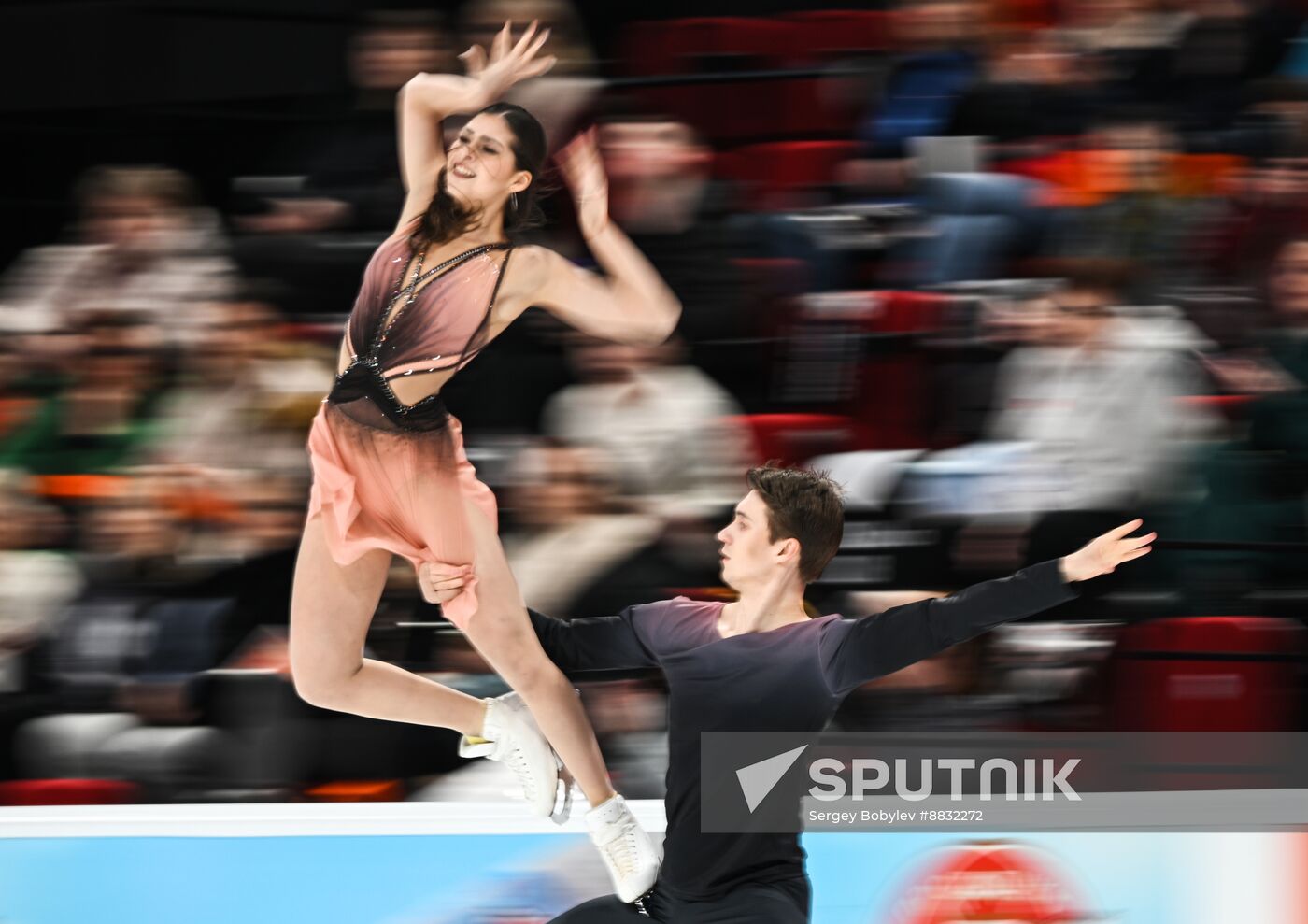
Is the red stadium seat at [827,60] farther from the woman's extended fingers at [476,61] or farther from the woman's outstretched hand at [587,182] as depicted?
the woman's extended fingers at [476,61]

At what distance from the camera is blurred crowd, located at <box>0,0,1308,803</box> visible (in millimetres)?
4113

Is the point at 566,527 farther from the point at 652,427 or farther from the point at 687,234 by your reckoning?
the point at 687,234

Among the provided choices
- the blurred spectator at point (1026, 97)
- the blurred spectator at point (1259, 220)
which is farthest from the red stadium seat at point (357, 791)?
the blurred spectator at point (1259, 220)

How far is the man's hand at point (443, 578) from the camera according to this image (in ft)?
11.5

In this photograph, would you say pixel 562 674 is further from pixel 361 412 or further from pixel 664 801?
pixel 361 412

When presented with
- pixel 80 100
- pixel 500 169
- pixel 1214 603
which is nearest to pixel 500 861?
pixel 500 169

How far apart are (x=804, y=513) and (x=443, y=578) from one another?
791 mm

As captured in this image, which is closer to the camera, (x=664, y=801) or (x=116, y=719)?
(x=664, y=801)

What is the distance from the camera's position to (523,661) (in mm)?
3541

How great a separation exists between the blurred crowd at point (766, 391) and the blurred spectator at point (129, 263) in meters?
0.01

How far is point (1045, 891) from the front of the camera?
12.6 feet

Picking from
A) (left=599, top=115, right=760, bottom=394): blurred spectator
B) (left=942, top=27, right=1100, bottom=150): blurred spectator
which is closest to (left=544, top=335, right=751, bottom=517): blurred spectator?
(left=599, top=115, right=760, bottom=394): blurred spectator

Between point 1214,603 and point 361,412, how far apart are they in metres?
2.17

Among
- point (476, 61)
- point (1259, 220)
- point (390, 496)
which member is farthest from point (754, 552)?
point (1259, 220)
